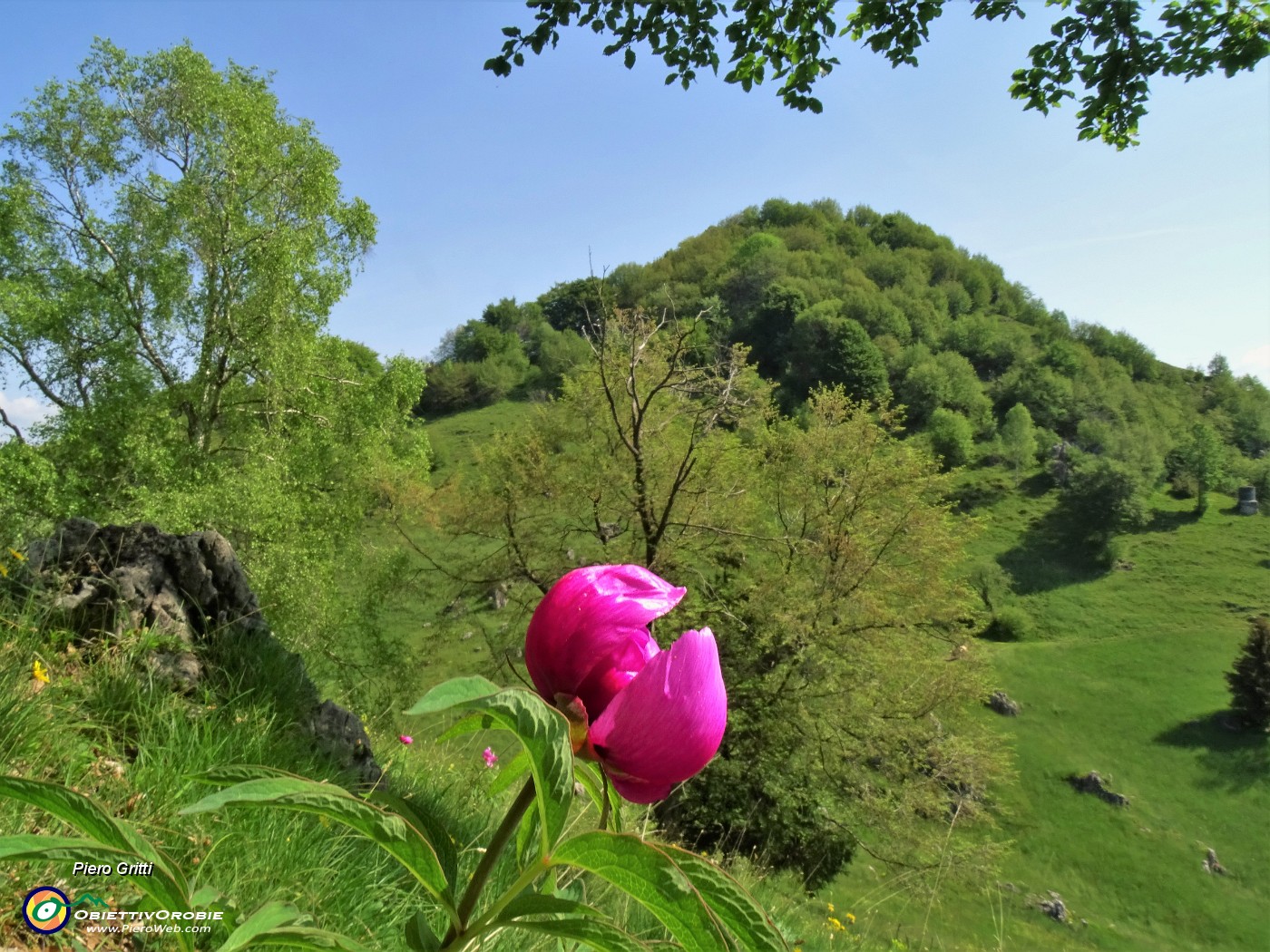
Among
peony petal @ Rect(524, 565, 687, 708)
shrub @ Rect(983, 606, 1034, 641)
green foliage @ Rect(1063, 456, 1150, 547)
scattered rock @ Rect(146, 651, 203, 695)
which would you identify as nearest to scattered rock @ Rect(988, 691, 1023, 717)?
shrub @ Rect(983, 606, 1034, 641)

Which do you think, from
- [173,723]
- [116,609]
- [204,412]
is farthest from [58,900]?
[204,412]

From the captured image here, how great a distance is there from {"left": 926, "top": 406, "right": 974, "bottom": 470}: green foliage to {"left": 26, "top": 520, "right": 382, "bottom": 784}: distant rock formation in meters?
79.7

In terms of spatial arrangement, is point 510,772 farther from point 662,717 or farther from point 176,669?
point 176,669

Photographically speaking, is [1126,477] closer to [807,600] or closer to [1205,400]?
[1205,400]

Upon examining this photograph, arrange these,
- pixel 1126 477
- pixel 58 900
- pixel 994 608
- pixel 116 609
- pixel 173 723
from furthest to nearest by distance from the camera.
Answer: pixel 1126 477 < pixel 994 608 < pixel 116 609 < pixel 173 723 < pixel 58 900

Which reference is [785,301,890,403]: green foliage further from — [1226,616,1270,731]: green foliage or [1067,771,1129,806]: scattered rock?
→ [1067,771,1129,806]: scattered rock

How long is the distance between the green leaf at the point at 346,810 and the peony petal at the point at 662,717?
0.20 meters

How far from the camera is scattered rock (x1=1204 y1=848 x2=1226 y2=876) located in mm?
27361

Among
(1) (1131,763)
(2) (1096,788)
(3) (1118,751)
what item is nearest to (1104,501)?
(3) (1118,751)

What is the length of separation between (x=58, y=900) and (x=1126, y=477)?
78333 millimetres

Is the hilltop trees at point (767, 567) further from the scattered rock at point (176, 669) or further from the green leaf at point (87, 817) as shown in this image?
the green leaf at point (87, 817)

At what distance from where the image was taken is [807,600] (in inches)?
535

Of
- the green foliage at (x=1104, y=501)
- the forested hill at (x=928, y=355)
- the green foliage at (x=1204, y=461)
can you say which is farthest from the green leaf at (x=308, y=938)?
the green foliage at (x=1204, y=461)

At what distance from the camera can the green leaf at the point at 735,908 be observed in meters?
0.62
